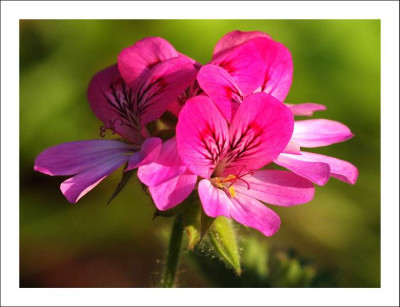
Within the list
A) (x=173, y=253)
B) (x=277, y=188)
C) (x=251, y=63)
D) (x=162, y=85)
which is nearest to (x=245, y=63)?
(x=251, y=63)

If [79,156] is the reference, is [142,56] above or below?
above

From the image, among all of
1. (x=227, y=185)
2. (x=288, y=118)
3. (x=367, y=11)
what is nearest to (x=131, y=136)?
(x=227, y=185)

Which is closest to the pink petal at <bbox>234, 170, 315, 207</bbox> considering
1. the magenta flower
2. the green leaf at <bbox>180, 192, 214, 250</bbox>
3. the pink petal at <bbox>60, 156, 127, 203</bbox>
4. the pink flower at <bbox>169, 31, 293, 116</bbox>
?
the magenta flower

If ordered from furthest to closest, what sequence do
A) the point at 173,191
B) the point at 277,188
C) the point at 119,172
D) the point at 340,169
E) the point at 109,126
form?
the point at 119,172 < the point at 109,126 < the point at 340,169 < the point at 277,188 < the point at 173,191

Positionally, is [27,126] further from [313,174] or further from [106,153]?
[313,174]

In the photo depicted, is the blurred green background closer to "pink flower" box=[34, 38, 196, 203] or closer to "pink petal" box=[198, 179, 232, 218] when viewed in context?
"pink flower" box=[34, 38, 196, 203]

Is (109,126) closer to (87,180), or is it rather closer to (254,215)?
(87,180)
